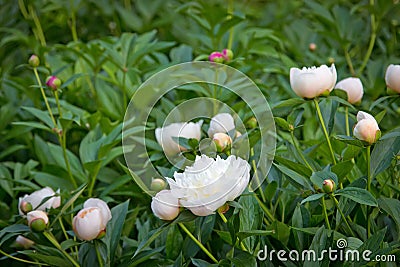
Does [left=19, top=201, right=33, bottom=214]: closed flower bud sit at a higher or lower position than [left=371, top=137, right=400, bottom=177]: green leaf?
lower

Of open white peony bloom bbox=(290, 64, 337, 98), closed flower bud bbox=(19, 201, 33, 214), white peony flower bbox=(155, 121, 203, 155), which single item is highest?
open white peony bloom bbox=(290, 64, 337, 98)

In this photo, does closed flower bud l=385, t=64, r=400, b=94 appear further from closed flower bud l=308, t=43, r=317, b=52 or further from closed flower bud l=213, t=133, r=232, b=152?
closed flower bud l=308, t=43, r=317, b=52

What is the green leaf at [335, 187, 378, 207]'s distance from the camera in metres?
0.79

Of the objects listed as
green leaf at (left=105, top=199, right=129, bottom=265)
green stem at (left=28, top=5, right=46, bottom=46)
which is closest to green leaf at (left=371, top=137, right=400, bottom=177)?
green leaf at (left=105, top=199, right=129, bottom=265)

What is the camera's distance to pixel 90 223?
887 millimetres

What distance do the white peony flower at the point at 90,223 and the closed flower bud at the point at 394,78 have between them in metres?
0.51

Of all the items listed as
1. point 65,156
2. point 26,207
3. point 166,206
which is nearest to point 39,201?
point 26,207

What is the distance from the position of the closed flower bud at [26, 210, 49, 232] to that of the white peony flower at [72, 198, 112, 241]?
5 centimetres

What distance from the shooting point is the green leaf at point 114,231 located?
3.07ft

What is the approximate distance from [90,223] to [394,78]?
0.54 metres

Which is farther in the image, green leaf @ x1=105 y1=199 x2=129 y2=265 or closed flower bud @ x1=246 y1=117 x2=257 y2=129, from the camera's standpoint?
closed flower bud @ x1=246 y1=117 x2=257 y2=129

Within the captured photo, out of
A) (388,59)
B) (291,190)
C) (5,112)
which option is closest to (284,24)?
(388,59)

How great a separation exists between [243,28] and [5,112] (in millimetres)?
712

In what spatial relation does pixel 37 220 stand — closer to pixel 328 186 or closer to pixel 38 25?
pixel 328 186
